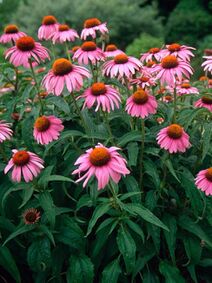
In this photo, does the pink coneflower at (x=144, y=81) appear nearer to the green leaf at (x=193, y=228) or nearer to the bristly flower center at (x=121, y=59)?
the bristly flower center at (x=121, y=59)

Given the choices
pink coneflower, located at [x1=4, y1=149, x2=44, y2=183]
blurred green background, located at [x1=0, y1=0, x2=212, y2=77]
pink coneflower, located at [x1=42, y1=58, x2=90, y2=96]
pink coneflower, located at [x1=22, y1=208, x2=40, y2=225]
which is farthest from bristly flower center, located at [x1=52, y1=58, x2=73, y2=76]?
blurred green background, located at [x1=0, y1=0, x2=212, y2=77]

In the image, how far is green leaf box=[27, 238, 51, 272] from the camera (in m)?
1.99

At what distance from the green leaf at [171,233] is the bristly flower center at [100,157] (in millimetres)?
520

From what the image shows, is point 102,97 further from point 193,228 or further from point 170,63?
point 193,228

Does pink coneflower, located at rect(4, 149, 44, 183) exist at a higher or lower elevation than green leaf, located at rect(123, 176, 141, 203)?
higher

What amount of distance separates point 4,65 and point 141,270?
1.13 meters

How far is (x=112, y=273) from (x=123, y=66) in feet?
2.79

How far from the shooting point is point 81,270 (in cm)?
202

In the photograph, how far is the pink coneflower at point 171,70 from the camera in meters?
2.00

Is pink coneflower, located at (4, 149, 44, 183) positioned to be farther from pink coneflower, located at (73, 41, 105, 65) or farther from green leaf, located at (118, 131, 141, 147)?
pink coneflower, located at (73, 41, 105, 65)

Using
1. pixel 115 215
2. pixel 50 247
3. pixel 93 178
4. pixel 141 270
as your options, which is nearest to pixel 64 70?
pixel 93 178

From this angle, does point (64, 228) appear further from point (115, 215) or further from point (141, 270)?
point (141, 270)

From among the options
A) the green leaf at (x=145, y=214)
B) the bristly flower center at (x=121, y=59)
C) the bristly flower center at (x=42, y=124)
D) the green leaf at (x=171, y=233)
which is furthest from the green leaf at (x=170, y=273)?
the bristly flower center at (x=121, y=59)

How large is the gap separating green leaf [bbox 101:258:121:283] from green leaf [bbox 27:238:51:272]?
236 mm
